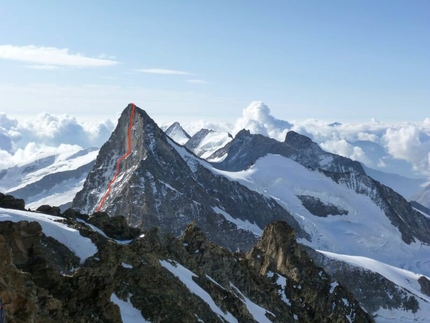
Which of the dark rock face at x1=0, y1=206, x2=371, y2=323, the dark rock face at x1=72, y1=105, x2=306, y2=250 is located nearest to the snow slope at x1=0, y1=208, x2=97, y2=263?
the dark rock face at x1=0, y1=206, x2=371, y2=323

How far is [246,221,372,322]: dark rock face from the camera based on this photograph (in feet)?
267

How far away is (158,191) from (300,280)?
251 feet

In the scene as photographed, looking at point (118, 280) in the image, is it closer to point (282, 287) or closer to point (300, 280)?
point (282, 287)

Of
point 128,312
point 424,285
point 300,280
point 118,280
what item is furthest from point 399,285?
point 128,312

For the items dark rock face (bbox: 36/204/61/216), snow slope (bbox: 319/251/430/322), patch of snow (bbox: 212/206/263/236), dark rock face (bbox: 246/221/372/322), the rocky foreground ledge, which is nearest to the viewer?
the rocky foreground ledge

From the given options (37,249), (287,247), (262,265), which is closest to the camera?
(37,249)

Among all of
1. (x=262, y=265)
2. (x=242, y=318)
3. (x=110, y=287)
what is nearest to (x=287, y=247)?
(x=262, y=265)

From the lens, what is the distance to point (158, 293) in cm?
4400

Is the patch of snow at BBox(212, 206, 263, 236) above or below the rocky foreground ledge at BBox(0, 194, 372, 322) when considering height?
below

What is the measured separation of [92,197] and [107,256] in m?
130

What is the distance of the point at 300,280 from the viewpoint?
88250 mm

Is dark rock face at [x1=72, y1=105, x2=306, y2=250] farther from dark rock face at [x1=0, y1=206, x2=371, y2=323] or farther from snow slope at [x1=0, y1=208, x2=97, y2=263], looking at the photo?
snow slope at [x1=0, y1=208, x2=97, y2=263]

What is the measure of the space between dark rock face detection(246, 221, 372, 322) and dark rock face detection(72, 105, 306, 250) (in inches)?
1905

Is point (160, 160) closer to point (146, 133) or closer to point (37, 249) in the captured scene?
point (146, 133)
